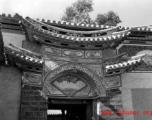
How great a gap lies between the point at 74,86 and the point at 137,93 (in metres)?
3.03

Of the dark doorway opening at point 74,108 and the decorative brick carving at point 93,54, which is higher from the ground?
the decorative brick carving at point 93,54

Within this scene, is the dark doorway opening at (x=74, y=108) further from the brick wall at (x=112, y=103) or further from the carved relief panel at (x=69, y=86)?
the brick wall at (x=112, y=103)

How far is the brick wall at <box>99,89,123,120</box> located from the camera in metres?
8.80

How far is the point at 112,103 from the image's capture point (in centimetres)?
900

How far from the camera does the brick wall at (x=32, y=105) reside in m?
7.84

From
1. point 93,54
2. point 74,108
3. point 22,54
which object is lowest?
point 74,108

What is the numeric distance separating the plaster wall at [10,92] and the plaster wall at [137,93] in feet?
15.7

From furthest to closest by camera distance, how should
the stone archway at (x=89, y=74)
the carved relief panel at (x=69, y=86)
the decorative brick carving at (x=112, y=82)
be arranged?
the decorative brick carving at (x=112, y=82) → the carved relief panel at (x=69, y=86) → the stone archway at (x=89, y=74)

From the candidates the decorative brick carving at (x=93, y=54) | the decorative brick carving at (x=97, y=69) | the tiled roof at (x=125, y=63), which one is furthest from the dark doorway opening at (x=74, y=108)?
the decorative brick carving at (x=93, y=54)

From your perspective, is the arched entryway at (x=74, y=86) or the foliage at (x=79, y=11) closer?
the arched entryway at (x=74, y=86)

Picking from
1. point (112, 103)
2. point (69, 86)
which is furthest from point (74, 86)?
point (112, 103)

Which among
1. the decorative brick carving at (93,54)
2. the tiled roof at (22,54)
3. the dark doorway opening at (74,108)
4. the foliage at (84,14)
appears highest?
the foliage at (84,14)

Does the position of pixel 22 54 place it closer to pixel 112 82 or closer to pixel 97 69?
pixel 97 69

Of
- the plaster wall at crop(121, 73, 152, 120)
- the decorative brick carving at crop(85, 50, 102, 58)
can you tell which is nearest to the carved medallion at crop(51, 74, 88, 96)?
the decorative brick carving at crop(85, 50, 102, 58)
